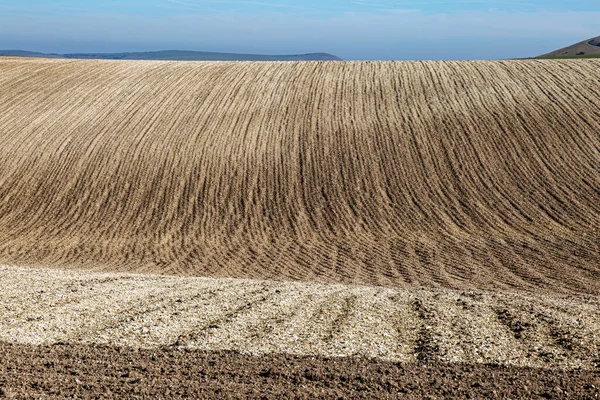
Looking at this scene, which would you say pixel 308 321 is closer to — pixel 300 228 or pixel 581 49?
pixel 300 228

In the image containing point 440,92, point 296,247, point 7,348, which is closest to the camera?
point 7,348

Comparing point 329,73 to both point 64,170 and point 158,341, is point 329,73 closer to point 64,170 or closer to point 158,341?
point 64,170

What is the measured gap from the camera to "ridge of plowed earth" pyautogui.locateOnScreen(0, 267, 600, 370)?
32.6 feet

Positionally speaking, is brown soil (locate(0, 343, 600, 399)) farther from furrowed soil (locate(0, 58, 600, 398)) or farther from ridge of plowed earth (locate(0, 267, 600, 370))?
ridge of plowed earth (locate(0, 267, 600, 370))

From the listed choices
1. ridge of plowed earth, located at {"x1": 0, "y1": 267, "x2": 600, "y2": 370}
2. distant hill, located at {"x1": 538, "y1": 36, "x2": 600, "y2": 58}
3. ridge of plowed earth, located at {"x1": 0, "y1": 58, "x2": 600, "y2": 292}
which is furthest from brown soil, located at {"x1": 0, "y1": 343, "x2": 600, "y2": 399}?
distant hill, located at {"x1": 538, "y1": 36, "x2": 600, "y2": 58}

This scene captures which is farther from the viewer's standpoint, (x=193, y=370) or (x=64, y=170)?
(x=64, y=170)

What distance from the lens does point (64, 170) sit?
2914 cm

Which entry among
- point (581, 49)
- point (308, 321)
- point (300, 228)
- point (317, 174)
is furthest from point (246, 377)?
point (581, 49)

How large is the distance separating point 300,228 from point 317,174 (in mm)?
4902

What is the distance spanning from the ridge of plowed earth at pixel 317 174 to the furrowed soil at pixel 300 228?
12 centimetres

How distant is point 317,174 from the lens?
27922 millimetres

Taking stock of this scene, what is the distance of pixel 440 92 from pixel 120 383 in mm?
31220

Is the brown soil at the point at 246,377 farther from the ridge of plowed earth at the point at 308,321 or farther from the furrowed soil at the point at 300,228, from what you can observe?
the ridge of plowed earth at the point at 308,321

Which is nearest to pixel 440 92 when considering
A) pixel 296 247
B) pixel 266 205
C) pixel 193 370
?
pixel 266 205
